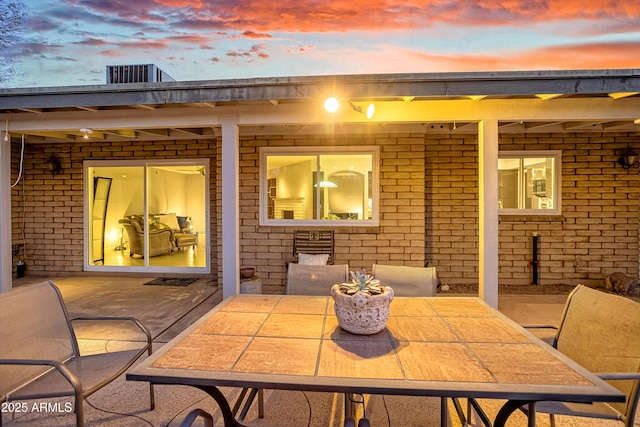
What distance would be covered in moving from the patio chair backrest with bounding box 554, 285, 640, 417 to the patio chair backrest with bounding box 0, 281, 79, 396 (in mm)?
3068

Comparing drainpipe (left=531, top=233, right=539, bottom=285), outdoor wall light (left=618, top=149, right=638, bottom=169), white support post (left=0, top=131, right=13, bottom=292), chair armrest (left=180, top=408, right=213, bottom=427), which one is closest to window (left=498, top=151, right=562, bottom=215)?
drainpipe (left=531, top=233, right=539, bottom=285)

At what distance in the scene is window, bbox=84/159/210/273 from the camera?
21.3 ft

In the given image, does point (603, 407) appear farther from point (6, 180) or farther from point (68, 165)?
point (68, 165)

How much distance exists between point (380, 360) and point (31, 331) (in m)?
2.07

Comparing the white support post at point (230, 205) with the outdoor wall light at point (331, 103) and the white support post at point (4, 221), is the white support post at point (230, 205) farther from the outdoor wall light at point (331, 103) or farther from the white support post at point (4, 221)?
the white support post at point (4, 221)

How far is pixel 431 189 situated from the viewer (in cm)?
579

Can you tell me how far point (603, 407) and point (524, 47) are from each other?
25.6ft

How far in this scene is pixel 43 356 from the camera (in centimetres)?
200

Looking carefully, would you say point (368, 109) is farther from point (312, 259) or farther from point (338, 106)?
point (312, 259)

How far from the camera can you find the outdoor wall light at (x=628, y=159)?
539cm

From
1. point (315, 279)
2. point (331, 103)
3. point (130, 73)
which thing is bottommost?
point (315, 279)

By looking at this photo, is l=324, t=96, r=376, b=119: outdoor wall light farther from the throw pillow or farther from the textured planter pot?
the throw pillow

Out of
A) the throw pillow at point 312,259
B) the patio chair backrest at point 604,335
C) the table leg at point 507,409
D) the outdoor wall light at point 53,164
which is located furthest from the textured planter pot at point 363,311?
the outdoor wall light at point 53,164

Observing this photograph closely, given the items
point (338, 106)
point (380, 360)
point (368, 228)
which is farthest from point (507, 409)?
point (368, 228)
